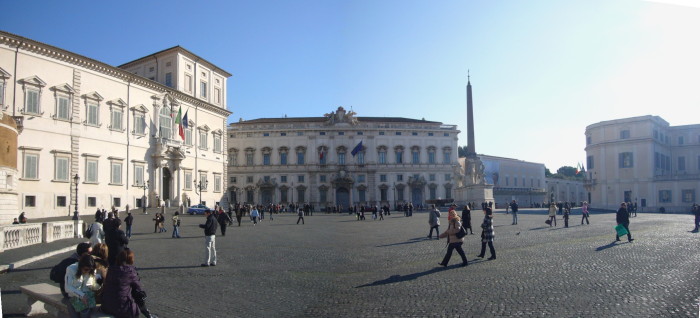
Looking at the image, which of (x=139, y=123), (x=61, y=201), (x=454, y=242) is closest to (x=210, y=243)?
(x=454, y=242)

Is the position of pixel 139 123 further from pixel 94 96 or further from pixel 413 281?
pixel 413 281

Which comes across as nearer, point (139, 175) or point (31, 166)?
point (31, 166)

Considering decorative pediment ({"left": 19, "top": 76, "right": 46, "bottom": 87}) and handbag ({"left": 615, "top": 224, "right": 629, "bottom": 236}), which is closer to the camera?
handbag ({"left": 615, "top": 224, "right": 629, "bottom": 236})

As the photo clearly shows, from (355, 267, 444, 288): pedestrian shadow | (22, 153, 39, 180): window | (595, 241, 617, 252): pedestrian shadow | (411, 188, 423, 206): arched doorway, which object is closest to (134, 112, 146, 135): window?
(22, 153, 39, 180): window

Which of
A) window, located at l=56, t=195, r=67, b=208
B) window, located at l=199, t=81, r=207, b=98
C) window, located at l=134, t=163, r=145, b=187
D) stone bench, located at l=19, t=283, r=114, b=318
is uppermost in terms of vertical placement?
window, located at l=199, t=81, r=207, b=98

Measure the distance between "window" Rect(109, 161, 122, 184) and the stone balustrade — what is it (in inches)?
666

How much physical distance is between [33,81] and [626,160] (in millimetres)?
58979

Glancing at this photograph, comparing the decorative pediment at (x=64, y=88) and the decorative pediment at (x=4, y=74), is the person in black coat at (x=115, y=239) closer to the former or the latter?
the decorative pediment at (x=4, y=74)

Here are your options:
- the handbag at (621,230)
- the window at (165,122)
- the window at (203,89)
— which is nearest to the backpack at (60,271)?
the handbag at (621,230)

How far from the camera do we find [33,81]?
29.3m

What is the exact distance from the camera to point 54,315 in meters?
6.76

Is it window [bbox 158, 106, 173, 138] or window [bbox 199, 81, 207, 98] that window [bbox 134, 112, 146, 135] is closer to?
window [bbox 158, 106, 173, 138]

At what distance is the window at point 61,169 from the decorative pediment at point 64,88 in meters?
4.26

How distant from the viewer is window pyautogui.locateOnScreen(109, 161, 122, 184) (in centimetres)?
3512
